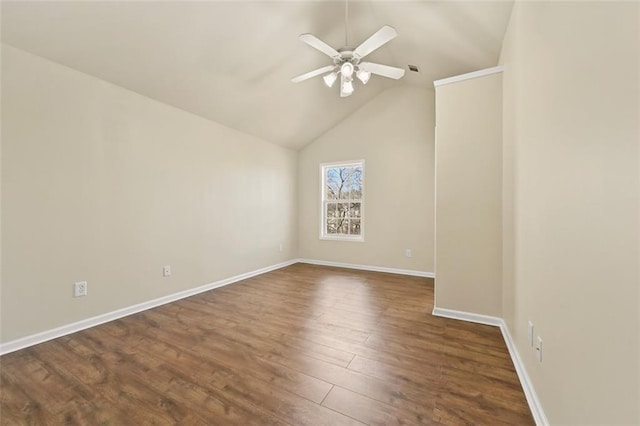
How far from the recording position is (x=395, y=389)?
158 centimetres

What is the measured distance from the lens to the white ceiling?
2049 millimetres

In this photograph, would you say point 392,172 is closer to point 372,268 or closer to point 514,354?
point 372,268

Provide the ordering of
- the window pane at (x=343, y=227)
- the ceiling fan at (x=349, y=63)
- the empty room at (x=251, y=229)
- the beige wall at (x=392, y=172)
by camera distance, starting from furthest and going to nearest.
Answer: the window pane at (x=343, y=227) → the beige wall at (x=392, y=172) → the ceiling fan at (x=349, y=63) → the empty room at (x=251, y=229)

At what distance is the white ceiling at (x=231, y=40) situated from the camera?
80.7 inches

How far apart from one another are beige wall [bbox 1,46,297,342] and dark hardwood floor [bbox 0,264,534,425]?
1.42 feet

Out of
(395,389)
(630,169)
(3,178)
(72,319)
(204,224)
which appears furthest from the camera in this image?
(204,224)

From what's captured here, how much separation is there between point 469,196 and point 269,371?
91.9 inches

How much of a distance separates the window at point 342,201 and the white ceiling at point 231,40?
6.02 feet

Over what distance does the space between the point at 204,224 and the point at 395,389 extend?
3.05 meters

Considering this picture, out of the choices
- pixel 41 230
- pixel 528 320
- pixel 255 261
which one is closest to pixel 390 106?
pixel 255 261

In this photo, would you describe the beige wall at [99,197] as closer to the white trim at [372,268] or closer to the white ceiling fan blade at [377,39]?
the white trim at [372,268]

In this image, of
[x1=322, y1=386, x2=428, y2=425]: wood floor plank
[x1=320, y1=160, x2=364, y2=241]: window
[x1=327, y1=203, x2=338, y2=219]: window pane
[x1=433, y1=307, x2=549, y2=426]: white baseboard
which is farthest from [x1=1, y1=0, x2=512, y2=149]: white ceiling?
[x1=322, y1=386, x2=428, y2=425]: wood floor plank

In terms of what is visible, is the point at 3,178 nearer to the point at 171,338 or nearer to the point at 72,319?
the point at 72,319

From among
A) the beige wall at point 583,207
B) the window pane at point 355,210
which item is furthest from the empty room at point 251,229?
the window pane at point 355,210
